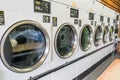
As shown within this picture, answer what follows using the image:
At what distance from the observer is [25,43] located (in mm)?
1785

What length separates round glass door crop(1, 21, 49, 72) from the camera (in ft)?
4.82

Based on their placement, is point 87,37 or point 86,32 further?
point 87,37

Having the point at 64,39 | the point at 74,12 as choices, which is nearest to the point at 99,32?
the point at 74,12

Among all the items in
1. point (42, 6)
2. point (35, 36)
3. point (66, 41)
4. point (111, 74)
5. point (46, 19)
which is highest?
point (42, 6)

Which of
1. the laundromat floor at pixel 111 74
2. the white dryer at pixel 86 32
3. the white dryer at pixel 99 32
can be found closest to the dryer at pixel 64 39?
the white dryer at pixel 86 32

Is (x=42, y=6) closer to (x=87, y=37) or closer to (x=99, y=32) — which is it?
(x=87, y=37)

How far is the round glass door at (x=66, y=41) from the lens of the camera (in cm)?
236

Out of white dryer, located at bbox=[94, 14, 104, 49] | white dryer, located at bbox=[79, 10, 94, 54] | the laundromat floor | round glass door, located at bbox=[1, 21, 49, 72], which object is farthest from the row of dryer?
white dryer, located at bbox=[94, 14, 104, 49]

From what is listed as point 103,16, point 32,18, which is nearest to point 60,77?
point 32,18

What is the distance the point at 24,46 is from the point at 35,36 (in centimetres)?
23

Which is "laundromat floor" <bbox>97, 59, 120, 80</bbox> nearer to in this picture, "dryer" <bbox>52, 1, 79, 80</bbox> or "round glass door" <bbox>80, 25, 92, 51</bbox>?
"round glass door" <bbox>80, 25, 92, 51</bbox>

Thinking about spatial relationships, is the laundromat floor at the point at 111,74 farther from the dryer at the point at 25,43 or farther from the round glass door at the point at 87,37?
the dryer at the point at 25,43

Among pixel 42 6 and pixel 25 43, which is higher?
pixel 42 6

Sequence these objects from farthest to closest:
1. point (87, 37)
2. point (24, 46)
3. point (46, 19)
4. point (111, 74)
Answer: point (111, 74), point (87, 37), point (46, 19), point (24, 46)
